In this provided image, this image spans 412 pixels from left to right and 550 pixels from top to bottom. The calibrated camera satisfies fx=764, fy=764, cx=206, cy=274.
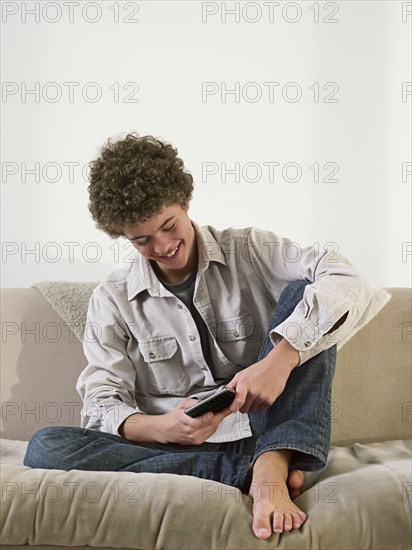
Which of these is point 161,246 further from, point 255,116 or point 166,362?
point 255,116

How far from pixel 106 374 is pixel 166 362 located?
0.45 ft

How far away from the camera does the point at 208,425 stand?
4.58 feet

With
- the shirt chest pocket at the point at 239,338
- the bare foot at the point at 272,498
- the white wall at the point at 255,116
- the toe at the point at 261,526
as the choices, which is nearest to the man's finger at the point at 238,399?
the bare foot at the point at 272,498

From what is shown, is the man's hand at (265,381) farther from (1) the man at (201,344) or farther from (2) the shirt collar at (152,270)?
(2) the shirt collar at (152,270)

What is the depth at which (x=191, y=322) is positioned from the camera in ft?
5.42

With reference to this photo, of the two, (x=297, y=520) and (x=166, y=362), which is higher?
(x=166, y=362)

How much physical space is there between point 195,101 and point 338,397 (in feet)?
3.37

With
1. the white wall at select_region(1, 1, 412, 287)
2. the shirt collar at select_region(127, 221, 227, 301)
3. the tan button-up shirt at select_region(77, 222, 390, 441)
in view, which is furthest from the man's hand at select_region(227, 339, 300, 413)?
the white wall at select_region(1, 1, 412, 287)

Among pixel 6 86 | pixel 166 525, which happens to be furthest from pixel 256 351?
pixel 6 86

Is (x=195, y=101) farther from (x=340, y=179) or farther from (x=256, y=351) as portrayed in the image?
(x=256, y=351)

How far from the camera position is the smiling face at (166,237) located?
1.53 m

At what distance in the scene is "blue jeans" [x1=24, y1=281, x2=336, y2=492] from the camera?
1.35 meters

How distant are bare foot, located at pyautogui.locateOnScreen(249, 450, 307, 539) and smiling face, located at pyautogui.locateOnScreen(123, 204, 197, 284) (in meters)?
0.46

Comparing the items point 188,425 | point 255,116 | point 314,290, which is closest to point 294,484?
point 188,425
